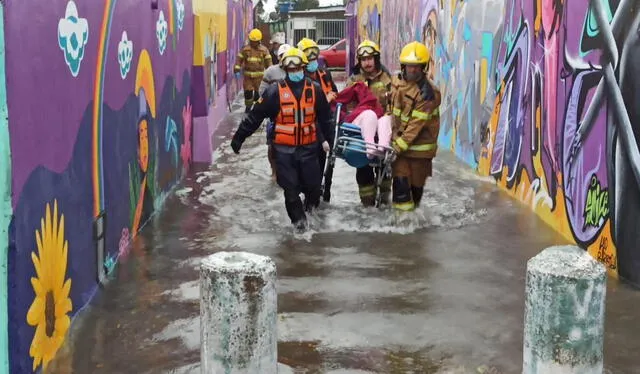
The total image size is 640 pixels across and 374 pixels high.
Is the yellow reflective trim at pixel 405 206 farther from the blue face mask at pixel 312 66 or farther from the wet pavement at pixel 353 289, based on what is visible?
the blue face mask at pixel 312 66

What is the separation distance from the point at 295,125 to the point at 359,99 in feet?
3.89

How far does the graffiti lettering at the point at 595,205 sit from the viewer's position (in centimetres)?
677

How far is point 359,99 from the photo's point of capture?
8.95 m

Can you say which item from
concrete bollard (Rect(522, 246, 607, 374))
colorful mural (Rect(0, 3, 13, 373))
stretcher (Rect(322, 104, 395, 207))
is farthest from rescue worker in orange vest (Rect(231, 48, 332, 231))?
concrete bollard (Rect(522, 246, 607, 374))

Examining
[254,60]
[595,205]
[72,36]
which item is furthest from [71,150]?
[254,60]

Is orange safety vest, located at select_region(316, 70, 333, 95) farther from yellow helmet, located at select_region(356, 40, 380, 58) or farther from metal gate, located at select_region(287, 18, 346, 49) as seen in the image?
metal gate, located at select_region(287, 18, 346, 49)

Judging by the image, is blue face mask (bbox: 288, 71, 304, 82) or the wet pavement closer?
the wet pavement

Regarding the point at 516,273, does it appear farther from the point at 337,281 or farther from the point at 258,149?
the point at 258,149

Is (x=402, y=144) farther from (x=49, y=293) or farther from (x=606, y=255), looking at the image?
(x=49, y=293)

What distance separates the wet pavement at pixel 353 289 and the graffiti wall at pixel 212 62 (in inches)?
94.9

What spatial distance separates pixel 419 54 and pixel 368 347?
148 inches

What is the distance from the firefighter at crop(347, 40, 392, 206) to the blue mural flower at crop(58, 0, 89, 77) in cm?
386

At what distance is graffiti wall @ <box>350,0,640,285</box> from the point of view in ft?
21.2

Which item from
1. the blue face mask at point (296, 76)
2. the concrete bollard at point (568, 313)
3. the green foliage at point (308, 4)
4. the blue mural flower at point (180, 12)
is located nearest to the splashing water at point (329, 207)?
the blue face mask at point (296, 76)
